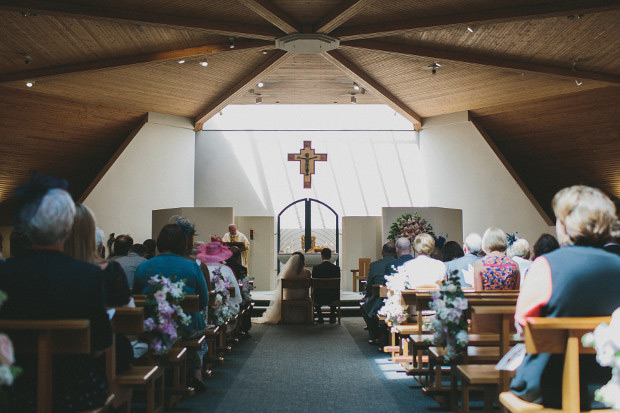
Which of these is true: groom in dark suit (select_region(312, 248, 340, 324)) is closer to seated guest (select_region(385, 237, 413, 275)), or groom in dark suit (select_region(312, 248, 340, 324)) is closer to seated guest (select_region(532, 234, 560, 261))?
seated guest (select_region(385, 237, 413, 275))

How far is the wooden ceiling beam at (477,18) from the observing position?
23.7 ft

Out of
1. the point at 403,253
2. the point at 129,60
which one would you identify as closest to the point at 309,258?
the point at 129,60

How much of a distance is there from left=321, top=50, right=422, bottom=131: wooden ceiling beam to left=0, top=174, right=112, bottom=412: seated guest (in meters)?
8.12

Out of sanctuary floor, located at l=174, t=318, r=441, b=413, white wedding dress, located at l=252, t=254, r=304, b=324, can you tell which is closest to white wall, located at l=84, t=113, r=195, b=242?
white wedding dress, located at l=252, t=254, r=304, b=324

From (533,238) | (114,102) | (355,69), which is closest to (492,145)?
(533,238)

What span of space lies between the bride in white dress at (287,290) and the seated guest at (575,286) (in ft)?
23.9

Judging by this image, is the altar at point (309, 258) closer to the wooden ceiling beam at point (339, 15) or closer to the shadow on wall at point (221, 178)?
the shadow on wall at point (221, 178)

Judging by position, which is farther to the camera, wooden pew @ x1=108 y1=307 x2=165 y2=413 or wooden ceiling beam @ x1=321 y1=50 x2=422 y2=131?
wooden ceiling beam @ x1=321 y1=50 x2=422 y2=131

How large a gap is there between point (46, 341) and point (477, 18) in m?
7.19

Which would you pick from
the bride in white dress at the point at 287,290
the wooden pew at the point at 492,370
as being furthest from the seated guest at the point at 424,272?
the bride in white dress at the point at 287,290

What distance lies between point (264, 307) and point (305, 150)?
4318 mm

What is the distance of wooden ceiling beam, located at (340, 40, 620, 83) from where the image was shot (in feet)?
31.5

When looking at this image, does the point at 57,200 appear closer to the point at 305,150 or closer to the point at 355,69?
the point at 355,69

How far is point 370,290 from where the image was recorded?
7859mm
